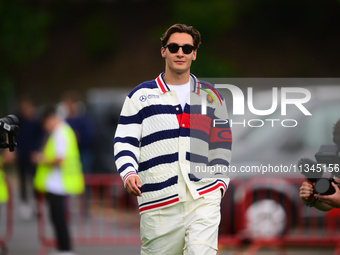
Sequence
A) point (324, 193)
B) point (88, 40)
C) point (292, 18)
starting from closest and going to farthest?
point (324, 193)
point (292, 18)
point (88, 40)

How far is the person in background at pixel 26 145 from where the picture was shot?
13.2m

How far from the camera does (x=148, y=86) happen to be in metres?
4.75

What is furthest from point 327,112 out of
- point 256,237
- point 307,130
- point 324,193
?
point 324,193

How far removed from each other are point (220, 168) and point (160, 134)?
438 millimetres

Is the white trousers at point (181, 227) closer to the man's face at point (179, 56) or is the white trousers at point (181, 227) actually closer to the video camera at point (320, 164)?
the video camera at point (320, 164)

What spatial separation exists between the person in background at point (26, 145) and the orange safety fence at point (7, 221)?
1.09m

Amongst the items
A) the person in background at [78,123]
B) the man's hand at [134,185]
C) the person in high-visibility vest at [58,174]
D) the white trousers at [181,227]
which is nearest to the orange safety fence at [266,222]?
the person in high-visibility vest at [58,174]

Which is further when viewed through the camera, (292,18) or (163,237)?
(292,18)

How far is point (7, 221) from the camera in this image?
10.1 meters

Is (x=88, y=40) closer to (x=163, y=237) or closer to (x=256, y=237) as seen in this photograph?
(x=256, y=237)

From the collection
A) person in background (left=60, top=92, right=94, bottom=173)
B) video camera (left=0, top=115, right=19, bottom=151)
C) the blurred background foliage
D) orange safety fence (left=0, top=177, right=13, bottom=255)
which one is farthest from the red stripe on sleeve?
the blurred background foliage

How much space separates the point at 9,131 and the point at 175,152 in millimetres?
1210

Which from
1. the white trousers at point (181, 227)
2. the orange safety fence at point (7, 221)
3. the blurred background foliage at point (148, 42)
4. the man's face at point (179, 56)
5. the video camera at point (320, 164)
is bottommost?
the orange safety fence at point (7, 221)

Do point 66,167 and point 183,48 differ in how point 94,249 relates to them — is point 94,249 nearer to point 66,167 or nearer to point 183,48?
point 66,167
